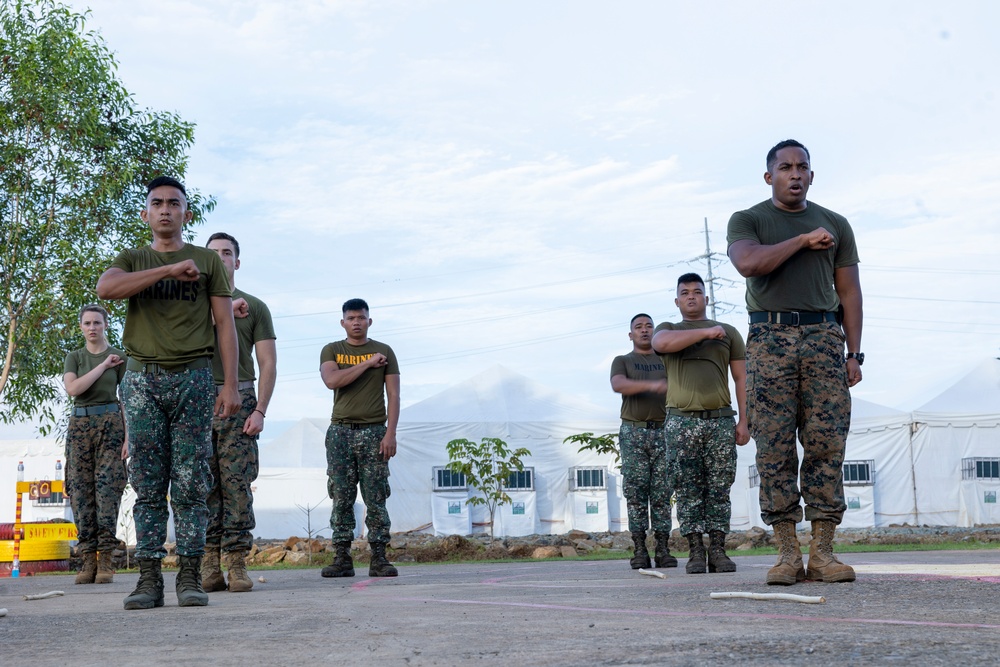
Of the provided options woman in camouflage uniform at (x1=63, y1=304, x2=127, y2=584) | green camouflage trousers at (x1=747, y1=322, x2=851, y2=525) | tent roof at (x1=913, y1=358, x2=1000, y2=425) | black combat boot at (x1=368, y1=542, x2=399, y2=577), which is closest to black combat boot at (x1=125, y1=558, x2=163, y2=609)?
green camouflage trousers at (x1=747, y1=322, x2=851, y2=525)

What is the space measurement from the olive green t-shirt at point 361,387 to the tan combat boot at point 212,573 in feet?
7.27

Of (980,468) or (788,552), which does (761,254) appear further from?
(980,468)

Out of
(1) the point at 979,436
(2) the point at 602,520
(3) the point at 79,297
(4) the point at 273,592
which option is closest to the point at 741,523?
(2) the point at 602,520

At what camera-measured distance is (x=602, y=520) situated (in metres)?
28.7

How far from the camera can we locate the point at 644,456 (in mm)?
9602

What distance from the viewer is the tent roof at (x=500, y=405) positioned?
1172 inches

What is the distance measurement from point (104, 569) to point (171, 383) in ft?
15.7

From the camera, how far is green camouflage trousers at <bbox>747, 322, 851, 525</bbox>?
5.66 m

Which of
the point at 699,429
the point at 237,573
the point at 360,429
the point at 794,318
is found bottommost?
the point at 237,573

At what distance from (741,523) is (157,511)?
2446 centimetres

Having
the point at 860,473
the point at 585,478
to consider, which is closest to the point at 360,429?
the point at 585,478

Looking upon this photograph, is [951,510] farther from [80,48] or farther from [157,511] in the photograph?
[157,511]

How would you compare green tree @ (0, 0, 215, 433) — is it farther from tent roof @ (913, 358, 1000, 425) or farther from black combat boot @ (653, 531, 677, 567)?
tent roof @ (913, 358, 1000, 425)

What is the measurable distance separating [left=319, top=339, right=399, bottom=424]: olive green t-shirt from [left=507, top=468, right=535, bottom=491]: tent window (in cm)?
1961
